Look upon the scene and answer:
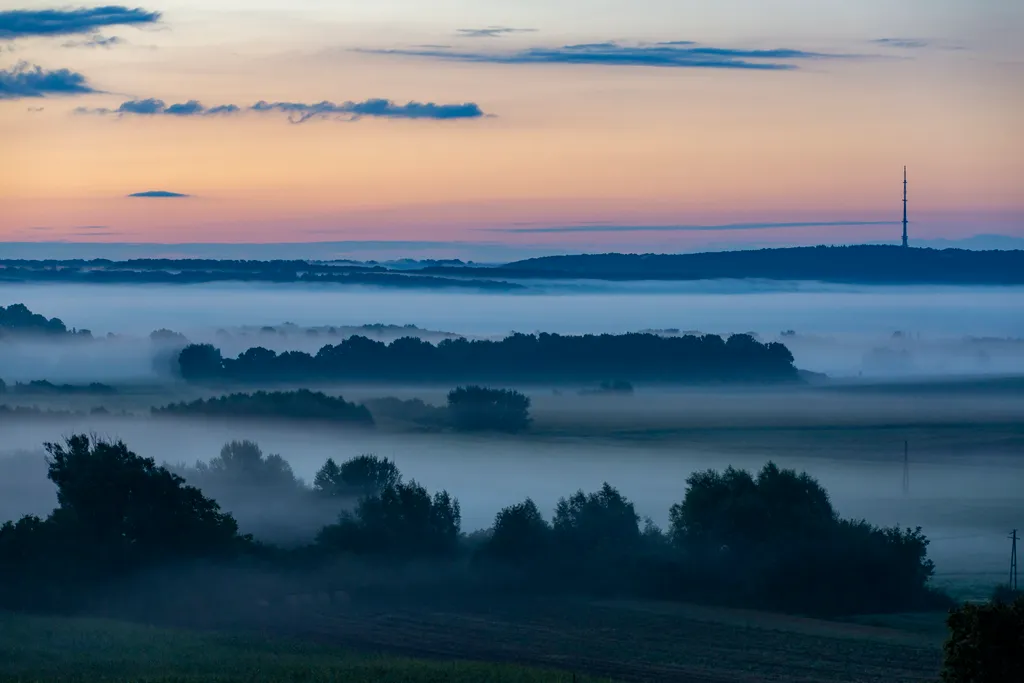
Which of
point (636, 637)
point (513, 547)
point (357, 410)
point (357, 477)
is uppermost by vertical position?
point (357, 410)

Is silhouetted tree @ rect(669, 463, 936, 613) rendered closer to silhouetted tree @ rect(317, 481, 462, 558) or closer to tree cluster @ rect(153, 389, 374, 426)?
silhouetted tree @ rect(317, 481, 462, 558)

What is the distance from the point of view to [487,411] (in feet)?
550

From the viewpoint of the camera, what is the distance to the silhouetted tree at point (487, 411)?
Answer: 162m

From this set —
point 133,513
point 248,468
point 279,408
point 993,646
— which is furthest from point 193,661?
point 279,408

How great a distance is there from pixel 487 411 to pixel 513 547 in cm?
9468

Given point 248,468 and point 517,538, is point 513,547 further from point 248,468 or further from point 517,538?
point 248,468

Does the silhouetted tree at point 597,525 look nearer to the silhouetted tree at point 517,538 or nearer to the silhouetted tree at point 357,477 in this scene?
the silhouetted tree at point 517,538

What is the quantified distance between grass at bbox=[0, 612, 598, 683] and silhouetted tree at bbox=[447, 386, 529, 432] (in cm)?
10679

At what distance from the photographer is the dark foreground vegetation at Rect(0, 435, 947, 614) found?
6625 centimetres

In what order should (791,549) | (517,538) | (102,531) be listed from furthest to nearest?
(517,538), (791,549), (102,531)

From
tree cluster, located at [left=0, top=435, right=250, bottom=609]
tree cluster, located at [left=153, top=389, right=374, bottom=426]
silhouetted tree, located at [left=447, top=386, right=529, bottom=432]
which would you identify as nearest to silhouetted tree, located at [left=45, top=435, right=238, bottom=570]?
tree cluster, located at [left=0, top=435, right=250, bottom=609]

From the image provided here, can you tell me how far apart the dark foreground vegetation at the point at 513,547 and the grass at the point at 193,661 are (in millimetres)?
10315

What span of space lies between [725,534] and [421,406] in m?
104

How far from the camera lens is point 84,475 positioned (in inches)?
2749
